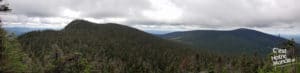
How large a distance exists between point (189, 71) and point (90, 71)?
78.7 m

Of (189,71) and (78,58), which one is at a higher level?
(78,58)

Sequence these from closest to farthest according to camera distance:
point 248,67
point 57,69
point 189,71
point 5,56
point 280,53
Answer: point 5,56 < point 280,53 < point 57,69 < point 248,67 < point 189,71

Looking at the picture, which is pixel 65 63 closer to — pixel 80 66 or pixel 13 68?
pixel 80 66

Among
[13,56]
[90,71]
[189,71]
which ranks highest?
[13,56]

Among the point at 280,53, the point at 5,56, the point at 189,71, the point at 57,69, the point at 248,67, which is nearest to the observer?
the point at 5,56

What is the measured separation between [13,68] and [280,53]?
1161 inches

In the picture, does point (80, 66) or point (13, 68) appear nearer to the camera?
point (13, 68)

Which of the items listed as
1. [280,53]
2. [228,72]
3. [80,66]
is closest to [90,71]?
[80,66]

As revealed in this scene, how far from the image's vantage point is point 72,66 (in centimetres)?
5450

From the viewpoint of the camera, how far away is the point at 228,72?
11162cm

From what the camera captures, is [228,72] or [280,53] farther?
[228,72]

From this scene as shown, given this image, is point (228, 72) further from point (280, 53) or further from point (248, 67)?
point (280, 53)

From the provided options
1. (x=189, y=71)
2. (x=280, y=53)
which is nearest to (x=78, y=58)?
(x=280, y=53)

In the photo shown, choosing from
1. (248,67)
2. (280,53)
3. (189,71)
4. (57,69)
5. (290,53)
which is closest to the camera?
(280,53)
